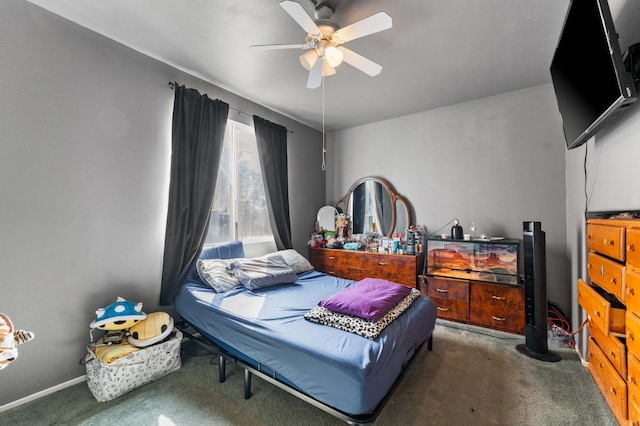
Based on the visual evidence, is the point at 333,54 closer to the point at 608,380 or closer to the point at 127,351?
the point at 127,351

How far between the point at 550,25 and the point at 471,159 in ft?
5.25

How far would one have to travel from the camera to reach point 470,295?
2986 millimetres

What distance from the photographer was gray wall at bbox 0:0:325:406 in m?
1.83

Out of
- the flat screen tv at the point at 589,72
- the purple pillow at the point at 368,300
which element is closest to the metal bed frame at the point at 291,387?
the purple pillow at the point at 368,300

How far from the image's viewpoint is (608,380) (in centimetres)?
166

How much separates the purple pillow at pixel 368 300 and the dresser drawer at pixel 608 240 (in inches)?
49.1

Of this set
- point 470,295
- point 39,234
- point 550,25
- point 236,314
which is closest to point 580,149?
point 550,25

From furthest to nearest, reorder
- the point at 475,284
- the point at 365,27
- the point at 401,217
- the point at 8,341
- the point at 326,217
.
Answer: the point at 326,217 < the point at 401,217 < the point at 475,284 < the point at 365,27 < the point at 8,341

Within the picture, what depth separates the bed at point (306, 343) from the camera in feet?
4.68

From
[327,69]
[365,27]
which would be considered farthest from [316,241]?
[365,27]

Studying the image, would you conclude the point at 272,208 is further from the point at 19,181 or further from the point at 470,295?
the point at 470,295

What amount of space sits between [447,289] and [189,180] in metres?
3.04

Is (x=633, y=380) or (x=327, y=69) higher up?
(x=327, y=69)

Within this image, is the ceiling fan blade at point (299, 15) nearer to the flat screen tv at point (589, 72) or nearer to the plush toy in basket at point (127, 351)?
the flat screen tv at point (589, 72)
